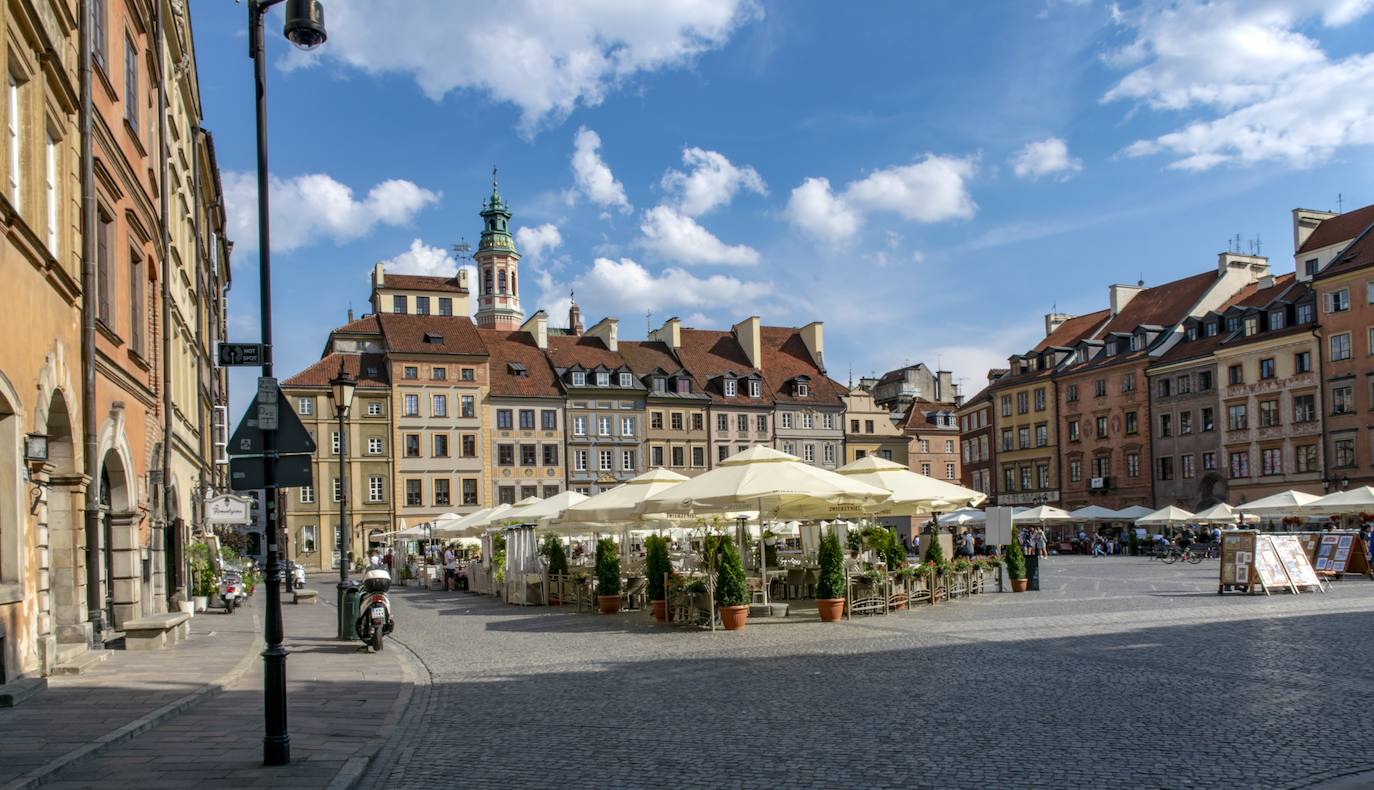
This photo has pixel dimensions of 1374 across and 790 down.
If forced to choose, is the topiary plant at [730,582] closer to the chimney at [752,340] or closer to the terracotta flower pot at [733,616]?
the terracotta flower pot at [733,616]

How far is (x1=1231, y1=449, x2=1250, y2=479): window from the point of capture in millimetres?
63969

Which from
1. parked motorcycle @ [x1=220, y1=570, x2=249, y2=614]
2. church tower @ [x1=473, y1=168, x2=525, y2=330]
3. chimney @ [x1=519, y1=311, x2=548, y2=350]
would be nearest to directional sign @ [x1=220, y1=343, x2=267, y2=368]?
parked motorcycle @ [x1=220, y1=570, x2=249, y2=614]

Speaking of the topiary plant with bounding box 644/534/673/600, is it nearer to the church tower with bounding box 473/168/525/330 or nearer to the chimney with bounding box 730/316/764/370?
the chimney with bounding box 730/316/764/370

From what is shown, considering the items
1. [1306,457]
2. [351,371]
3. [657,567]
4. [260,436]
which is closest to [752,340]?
[351,371]

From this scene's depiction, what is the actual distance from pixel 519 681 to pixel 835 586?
819 cm

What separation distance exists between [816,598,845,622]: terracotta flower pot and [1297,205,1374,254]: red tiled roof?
49.5 meters

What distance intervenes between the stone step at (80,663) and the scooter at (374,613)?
3757 millimetres

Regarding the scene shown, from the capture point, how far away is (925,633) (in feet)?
62.0

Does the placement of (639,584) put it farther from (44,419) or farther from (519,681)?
(44,419)

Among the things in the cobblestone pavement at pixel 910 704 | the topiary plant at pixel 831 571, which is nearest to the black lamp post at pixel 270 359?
the cobblestone pavement at pixel 910 704

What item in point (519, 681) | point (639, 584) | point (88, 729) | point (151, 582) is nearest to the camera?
point (88, 729)

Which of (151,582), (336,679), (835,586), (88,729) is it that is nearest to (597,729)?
(88,729)

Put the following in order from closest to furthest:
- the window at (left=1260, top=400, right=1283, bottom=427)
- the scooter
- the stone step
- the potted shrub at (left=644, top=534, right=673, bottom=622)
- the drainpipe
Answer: the stone step, the drainpipe, the scooter, the potted shrub at (left=644, top=534, right=673, bottom=622), the window at (left=1260, top=400, right=1283, bottom=427)

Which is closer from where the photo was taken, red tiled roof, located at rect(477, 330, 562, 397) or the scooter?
the scooter
